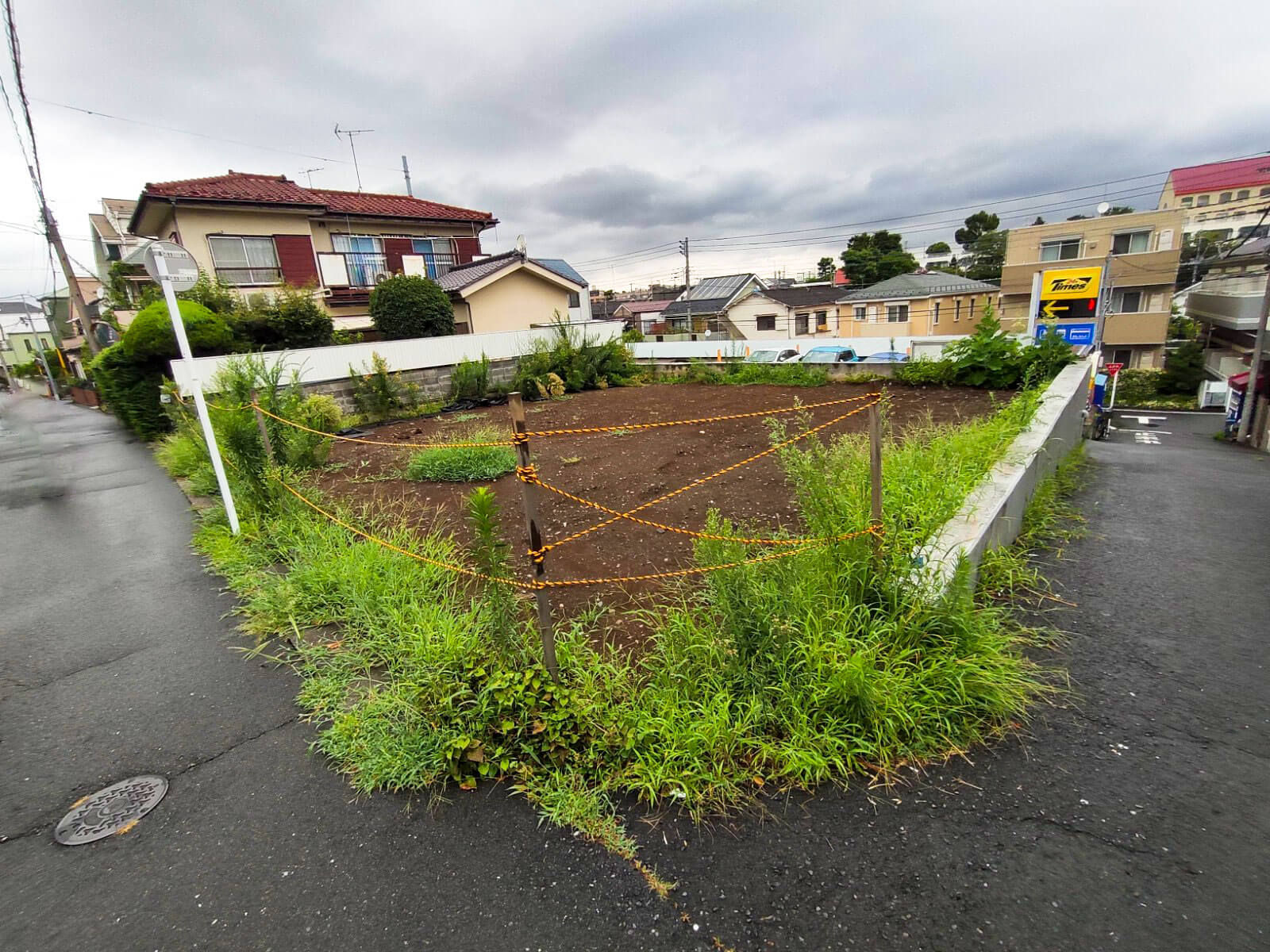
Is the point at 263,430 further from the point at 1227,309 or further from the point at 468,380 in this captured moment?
the point at 1227,309

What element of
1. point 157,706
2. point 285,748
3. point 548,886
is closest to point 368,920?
point 548,886

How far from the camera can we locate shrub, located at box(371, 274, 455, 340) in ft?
44.2

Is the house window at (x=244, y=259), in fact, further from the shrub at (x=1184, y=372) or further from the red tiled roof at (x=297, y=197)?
the shrub at (x=1184, y=372)

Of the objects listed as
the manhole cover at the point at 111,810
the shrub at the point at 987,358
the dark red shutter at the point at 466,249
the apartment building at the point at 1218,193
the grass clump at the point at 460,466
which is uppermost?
the apartment building at the point at 1218,193

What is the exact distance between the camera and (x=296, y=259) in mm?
15578

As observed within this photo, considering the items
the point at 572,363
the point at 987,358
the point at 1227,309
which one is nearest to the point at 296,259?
the point at 572,363

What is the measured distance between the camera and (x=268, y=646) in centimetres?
318

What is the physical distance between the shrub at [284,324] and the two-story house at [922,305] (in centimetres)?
2284

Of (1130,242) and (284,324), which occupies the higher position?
(1130,242)

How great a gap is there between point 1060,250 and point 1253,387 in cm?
1431

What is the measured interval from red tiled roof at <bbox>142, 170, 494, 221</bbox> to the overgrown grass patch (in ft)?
54.3

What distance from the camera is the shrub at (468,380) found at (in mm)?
12006

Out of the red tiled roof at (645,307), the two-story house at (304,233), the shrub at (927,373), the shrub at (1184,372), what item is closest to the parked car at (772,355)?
the shrub at (927,373)

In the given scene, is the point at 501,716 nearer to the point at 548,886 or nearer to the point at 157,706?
the point at 548,886
